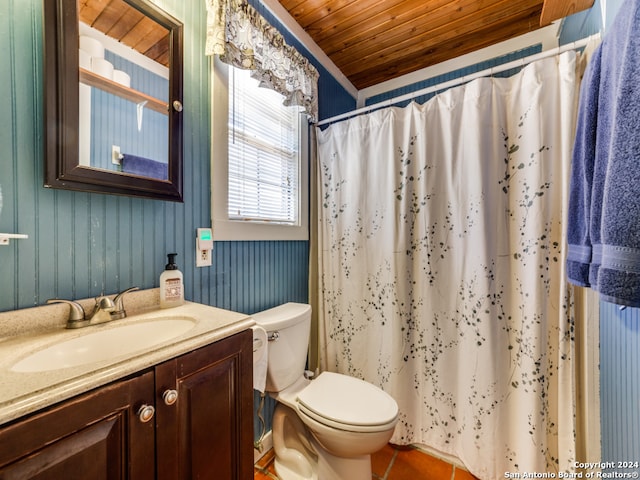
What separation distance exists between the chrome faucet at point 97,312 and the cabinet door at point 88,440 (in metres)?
0.37

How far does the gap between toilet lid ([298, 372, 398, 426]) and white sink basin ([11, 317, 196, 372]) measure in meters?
0.69

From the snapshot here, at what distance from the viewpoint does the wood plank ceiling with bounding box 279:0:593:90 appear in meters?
1.45

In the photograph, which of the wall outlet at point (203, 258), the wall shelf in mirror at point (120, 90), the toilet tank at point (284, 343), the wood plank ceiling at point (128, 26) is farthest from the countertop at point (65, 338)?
the wood plank ceiling at point (128, 26)

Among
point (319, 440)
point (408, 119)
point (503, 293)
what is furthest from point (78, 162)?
point (503, 293)

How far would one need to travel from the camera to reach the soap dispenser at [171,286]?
957mm

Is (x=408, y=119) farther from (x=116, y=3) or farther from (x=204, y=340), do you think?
(x=204, y=340)

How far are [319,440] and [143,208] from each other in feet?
3.93

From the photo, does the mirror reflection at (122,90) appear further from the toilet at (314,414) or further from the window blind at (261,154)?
the toilet at (314,414)

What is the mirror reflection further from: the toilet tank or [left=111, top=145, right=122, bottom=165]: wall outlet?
the toilet tank

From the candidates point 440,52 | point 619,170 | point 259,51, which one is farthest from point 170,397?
point 440,52

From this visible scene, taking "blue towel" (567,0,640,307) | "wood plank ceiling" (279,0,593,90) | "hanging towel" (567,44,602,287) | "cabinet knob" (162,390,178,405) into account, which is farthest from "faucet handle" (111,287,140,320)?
"wood plank ceiling" (279,0,593,90)

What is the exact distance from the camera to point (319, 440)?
1128 millimetres

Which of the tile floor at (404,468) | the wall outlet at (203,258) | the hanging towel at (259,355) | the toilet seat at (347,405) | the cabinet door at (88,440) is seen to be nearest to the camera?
the cabinet door at (88,440)

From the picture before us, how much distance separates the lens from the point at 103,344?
29.7 inches
